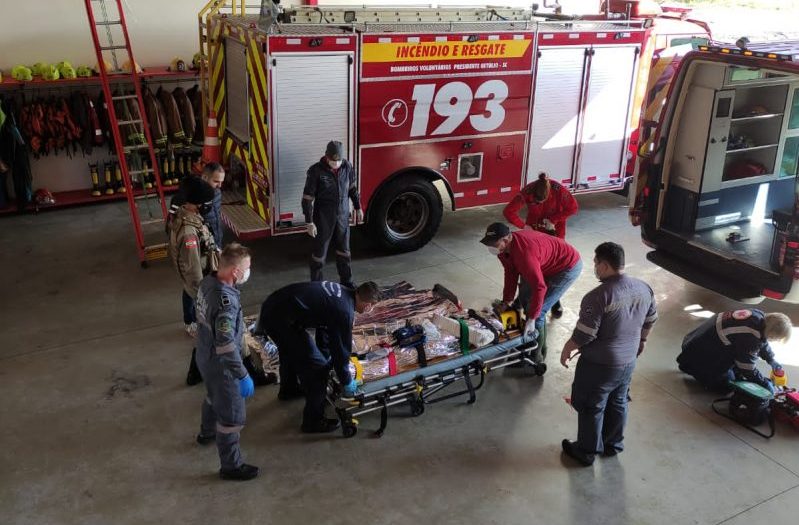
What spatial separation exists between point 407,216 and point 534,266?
139 inches

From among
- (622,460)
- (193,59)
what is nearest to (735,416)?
(622,460)

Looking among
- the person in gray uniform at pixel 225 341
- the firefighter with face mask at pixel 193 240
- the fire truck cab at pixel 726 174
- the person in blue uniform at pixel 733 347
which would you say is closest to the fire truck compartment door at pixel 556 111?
the fire truck cab at pixel 726 174

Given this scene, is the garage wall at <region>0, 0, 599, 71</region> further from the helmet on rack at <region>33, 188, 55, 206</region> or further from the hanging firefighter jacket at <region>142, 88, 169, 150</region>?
the helmet on rack at <region>33, 188, 55, 206</region>

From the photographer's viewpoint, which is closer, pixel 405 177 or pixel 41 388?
pixel 41 388

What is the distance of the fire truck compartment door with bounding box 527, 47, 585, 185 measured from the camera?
8.90m

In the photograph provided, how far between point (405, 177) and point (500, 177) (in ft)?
4.22

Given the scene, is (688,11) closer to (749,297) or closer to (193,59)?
(749,297)

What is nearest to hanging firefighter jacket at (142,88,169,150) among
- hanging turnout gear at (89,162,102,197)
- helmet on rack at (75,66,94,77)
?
helmet on rack at (75,66,94,77)

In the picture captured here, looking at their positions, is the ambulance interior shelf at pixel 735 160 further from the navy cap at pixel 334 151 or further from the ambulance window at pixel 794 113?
the navy cap at pixel 334 151

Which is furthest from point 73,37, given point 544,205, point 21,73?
point 544,205

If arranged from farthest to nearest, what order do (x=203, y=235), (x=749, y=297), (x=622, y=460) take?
(x=749, y=297) < (x=203, y=235) < (x=622, y=460)

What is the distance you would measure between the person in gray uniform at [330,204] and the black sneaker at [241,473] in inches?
112

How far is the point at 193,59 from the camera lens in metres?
10.7

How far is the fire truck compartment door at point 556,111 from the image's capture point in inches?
350
